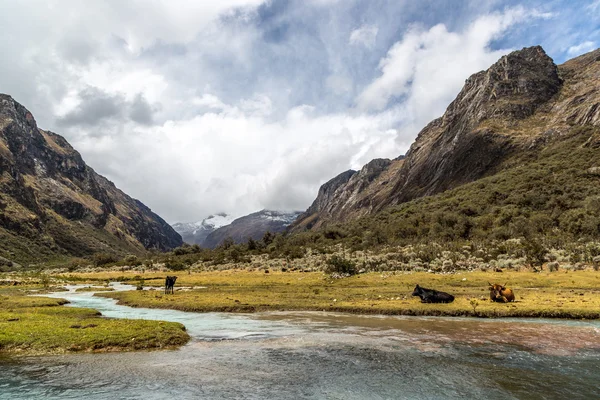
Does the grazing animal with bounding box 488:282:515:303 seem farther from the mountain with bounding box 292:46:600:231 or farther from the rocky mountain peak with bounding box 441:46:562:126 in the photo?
the rocky mountain peak with bounding box 441:46:562:126

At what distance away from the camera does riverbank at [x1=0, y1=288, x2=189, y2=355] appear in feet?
63.7

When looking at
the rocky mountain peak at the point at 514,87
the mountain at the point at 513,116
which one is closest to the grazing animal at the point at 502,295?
the mountain at the point at 513,116

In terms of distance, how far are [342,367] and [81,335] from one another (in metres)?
15.2

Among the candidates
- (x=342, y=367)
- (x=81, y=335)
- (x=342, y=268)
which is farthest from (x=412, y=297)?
(x=81, y=335)

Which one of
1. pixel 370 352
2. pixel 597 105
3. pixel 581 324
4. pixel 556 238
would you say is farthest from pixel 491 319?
pixel 597 105

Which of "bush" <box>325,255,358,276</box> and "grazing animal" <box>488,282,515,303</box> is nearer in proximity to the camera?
"grazing animal" <box>488,282,515,303</box>

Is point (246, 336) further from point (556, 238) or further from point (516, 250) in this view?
point (556, 238)

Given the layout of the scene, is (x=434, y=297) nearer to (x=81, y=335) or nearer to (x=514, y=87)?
(x=81, y=335)

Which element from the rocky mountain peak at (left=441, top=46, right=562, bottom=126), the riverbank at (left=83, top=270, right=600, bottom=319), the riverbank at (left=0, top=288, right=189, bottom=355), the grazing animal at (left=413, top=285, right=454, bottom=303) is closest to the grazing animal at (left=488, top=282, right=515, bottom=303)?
the riverbank at (left=83, top=270, right=600, bottom=319)

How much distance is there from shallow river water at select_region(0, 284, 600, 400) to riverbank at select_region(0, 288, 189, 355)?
46.4 inches

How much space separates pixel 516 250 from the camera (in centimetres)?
5978

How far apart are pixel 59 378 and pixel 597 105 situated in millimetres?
157147

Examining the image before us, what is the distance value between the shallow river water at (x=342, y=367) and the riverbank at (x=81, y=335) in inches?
46.4

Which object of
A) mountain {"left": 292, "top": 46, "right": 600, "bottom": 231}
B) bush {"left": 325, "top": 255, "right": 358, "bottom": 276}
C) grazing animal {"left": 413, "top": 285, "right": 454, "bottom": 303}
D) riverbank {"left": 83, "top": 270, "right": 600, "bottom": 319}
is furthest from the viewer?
mountain {"left": 292, "top": 46, "right": 600, "bottom": 231}
